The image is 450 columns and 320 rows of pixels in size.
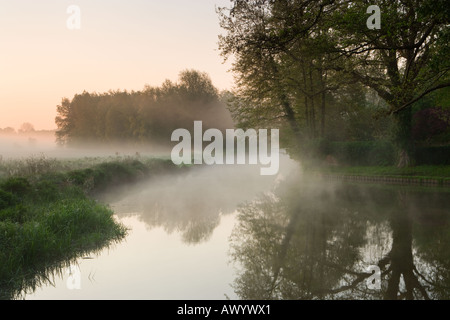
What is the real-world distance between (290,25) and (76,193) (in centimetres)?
928

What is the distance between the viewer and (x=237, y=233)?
8.96 metres

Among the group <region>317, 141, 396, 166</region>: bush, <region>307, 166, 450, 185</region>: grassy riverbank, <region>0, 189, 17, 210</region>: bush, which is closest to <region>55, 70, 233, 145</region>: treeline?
<region>317, 141, 396, 166</region>: bush

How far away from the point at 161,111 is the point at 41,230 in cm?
4186

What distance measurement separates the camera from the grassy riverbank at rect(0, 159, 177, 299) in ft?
18.0

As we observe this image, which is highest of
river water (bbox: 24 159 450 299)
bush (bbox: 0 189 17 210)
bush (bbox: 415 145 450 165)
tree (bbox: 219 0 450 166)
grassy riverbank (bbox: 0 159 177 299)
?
tree (bbox: 219 0 450 166)

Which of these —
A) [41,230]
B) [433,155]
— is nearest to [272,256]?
[41,230]

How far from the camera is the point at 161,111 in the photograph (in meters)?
47.2

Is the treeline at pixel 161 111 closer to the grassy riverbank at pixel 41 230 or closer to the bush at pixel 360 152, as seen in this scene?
the bush at pixel 360 152

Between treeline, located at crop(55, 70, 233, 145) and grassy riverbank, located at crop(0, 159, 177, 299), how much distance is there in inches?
1388

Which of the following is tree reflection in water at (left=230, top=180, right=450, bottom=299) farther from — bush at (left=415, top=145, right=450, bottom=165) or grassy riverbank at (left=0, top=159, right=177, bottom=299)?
bush at (left=415, top=145, right=450, bottom=165)

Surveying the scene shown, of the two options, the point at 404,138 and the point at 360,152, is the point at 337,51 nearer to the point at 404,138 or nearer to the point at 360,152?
the point at 404,138

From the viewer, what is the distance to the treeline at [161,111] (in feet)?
155
